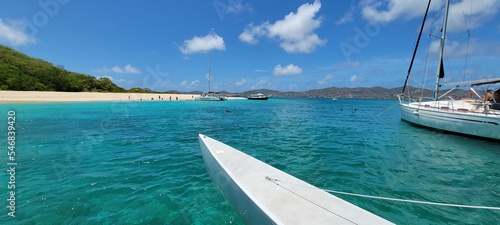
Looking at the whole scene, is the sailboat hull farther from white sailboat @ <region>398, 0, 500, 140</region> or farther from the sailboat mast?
the sailboat mast

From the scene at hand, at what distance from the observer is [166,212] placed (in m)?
4.71

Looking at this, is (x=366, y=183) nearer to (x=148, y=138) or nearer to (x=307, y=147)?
(x=307, y=147)

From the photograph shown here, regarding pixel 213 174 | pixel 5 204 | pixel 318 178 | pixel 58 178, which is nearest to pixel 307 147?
pixel 318 178

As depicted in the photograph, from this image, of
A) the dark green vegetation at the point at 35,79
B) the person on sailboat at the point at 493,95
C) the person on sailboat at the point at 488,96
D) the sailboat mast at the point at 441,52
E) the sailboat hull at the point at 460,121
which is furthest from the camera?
the dark green vegetation at the point at 35,79

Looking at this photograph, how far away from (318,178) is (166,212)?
4377mm

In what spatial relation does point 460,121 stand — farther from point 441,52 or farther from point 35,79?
point 35,79

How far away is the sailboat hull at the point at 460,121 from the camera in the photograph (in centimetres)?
1178

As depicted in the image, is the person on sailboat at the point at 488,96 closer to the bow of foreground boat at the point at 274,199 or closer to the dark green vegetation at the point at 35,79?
the bow of foreground boat at the point at 274,199

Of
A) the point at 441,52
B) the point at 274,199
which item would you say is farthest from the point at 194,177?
the point at 441,52

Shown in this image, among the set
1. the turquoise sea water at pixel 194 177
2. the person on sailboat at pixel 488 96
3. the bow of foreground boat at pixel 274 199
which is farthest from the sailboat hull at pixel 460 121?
the bow of foreground boat at pixel 274 199

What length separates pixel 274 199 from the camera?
3834 millimetres

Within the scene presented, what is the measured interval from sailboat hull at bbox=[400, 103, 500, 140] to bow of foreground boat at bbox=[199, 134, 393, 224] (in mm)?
13875

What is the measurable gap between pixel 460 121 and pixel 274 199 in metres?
15.6

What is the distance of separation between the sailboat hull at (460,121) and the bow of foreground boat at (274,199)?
1387cm
